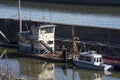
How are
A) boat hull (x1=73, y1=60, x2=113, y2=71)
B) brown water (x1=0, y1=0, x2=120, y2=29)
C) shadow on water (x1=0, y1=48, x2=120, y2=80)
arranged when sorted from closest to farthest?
shadow on water (x1=0, y1=48, x2=120, y2=80) → boat hull (x1=73, y1=60, x2=113, y2=71) → brown water (x1=0, y1=0, x2=120, y2=29)

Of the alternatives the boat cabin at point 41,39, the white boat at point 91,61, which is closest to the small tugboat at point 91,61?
the white boat at point 91,61

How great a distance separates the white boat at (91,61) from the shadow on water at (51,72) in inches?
15.0

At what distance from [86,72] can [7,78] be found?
16726mm

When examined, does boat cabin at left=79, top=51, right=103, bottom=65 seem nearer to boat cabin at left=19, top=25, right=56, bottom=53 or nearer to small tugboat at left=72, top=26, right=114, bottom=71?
small tugboat at left=72, top=26, right=114, bottom=71

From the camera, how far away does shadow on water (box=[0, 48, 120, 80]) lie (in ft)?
90.2

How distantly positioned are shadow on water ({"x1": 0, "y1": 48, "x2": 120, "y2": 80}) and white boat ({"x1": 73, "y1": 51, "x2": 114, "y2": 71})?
381 mm

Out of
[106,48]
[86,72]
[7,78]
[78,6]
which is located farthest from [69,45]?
[78,6]

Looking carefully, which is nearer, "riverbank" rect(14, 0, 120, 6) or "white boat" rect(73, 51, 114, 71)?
"white boat" rect(73, 51, 114, 71)

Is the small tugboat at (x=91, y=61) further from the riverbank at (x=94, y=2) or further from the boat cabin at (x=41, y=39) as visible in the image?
the riverbank at (x=94, y=2)

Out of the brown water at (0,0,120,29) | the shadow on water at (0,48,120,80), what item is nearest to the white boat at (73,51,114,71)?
the shadow on water at (0,48,120,80)

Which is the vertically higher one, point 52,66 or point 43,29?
point 43,29

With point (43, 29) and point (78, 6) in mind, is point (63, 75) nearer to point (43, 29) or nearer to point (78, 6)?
point (43, 29)

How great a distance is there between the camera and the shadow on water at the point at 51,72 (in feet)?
90.2

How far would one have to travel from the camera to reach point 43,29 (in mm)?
33312
